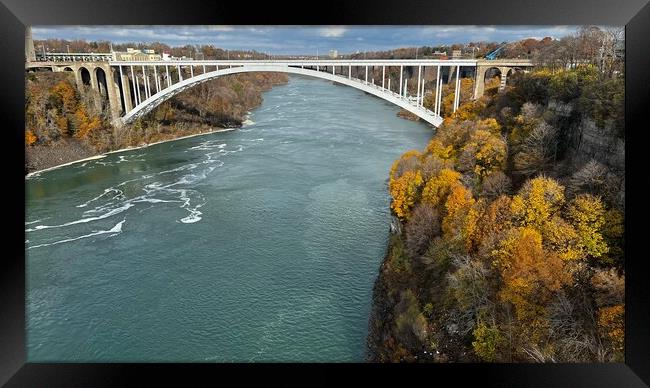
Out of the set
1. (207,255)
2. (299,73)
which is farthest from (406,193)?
(299,73)

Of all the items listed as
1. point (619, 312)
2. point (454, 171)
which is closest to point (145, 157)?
point (454, 171)

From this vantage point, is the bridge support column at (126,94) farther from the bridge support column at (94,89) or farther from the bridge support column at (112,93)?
the bridge support column at (94,89)

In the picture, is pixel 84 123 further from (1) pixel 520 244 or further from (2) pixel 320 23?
(1) pixel 520 244

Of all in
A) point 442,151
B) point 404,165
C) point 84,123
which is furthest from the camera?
point 84,123

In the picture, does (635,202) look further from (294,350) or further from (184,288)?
(184,288)

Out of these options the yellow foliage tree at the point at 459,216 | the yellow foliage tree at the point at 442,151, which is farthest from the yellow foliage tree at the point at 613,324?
the yellow foliage tree at the point at 442,151
